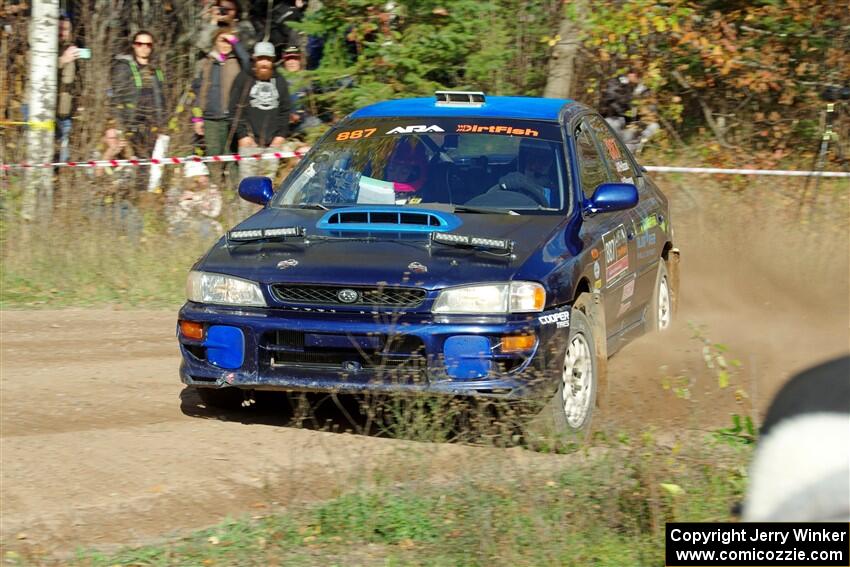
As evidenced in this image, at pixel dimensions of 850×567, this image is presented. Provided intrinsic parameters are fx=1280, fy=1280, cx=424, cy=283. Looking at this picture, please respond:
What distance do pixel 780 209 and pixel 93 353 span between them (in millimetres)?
7798

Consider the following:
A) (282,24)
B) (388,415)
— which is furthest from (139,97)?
(388,415)

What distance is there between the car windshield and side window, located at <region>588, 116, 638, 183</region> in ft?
2.52

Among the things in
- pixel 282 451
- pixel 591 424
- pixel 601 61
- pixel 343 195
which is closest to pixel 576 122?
pixel 343 195

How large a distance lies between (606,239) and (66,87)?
7764mm

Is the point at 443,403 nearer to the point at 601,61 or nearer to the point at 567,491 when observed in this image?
the point at 567,491

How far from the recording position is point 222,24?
13.8 meters

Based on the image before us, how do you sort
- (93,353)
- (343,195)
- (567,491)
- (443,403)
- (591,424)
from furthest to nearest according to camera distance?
(93,353) → (343,195) → (591,424) → (443,403) → (567,491)

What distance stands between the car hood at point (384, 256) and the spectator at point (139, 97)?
6500 millimetres

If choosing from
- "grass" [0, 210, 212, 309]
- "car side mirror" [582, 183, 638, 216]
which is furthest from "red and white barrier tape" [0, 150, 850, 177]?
"car side mirror" [582, 183, 638, 216]

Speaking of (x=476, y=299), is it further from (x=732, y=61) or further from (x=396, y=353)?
(x=732, y=61)

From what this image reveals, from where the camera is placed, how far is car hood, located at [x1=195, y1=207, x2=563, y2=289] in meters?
6.13

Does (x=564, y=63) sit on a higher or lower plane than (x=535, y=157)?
higher

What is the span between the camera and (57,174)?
12.5 meters

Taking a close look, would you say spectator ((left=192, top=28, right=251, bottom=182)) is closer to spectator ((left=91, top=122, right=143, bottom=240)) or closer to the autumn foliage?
spectator ((left=91, top=122, right=143, bottom=240))
